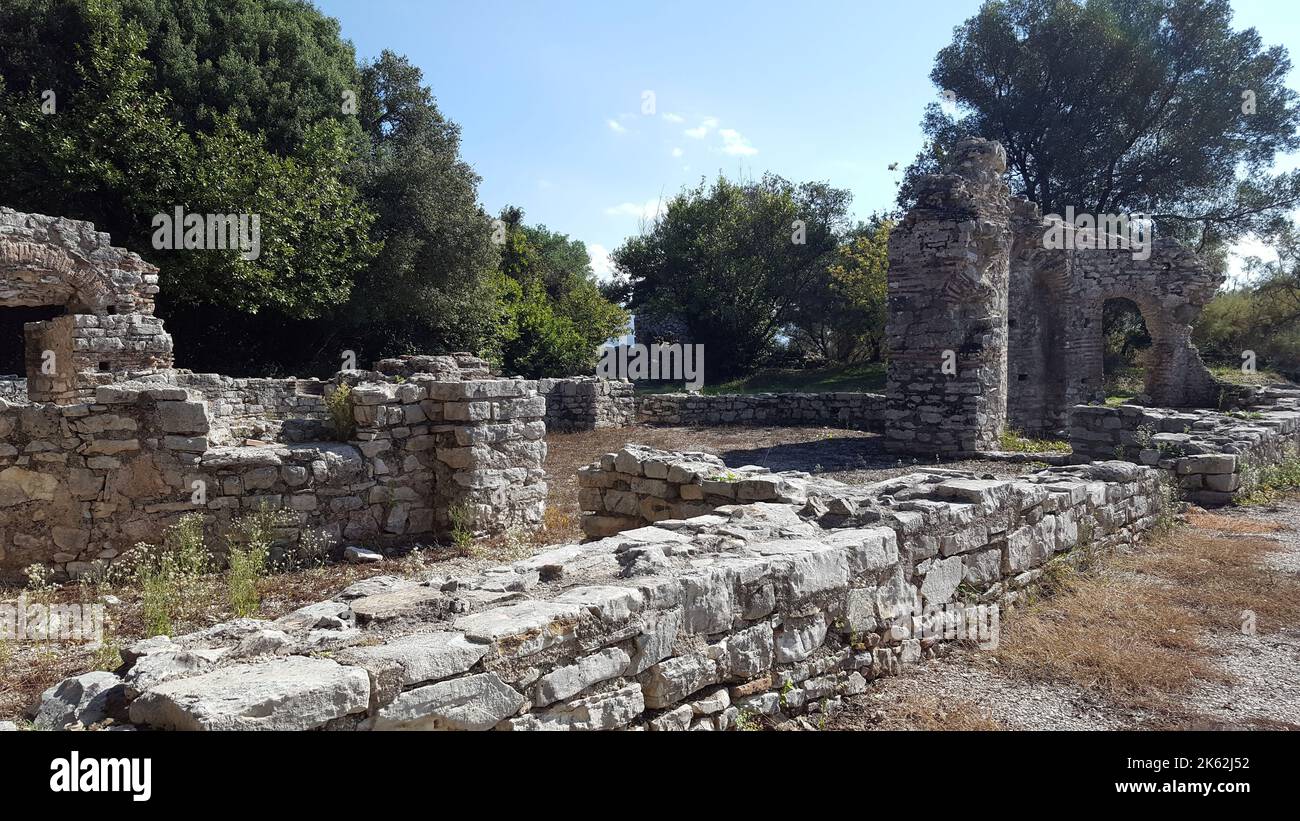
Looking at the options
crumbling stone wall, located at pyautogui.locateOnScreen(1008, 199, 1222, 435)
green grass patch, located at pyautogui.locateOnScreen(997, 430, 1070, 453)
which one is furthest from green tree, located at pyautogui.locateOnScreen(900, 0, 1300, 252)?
green grass patch, located at pyautogui.locateOnScreen(997, 430, 1070, 453)

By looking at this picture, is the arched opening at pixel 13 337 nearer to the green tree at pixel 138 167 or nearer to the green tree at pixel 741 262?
the green tree at pixel 138 167

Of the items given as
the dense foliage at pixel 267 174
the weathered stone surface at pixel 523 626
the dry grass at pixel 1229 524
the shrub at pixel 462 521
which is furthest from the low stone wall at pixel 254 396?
the dry grass at pixel 1229 524

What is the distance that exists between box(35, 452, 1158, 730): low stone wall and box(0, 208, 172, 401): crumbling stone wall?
11.3 m

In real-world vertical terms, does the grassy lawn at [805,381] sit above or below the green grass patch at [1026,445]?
above

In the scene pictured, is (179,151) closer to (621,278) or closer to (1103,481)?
(1103,481)

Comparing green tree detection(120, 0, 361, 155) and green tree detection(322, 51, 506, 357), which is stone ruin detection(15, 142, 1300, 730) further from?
green tree detection(120, 0, 361, 155)

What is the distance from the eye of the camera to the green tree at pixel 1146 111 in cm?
2578

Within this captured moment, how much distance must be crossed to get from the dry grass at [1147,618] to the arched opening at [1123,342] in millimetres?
18871

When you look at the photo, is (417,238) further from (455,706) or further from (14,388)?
(455,706)

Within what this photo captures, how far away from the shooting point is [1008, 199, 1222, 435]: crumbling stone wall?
16828 mm

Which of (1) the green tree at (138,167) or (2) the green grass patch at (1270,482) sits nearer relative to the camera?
(2) the green grass patch at (1270,482)

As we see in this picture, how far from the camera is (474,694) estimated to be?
2.64 metres

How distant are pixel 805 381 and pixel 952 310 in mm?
14656
